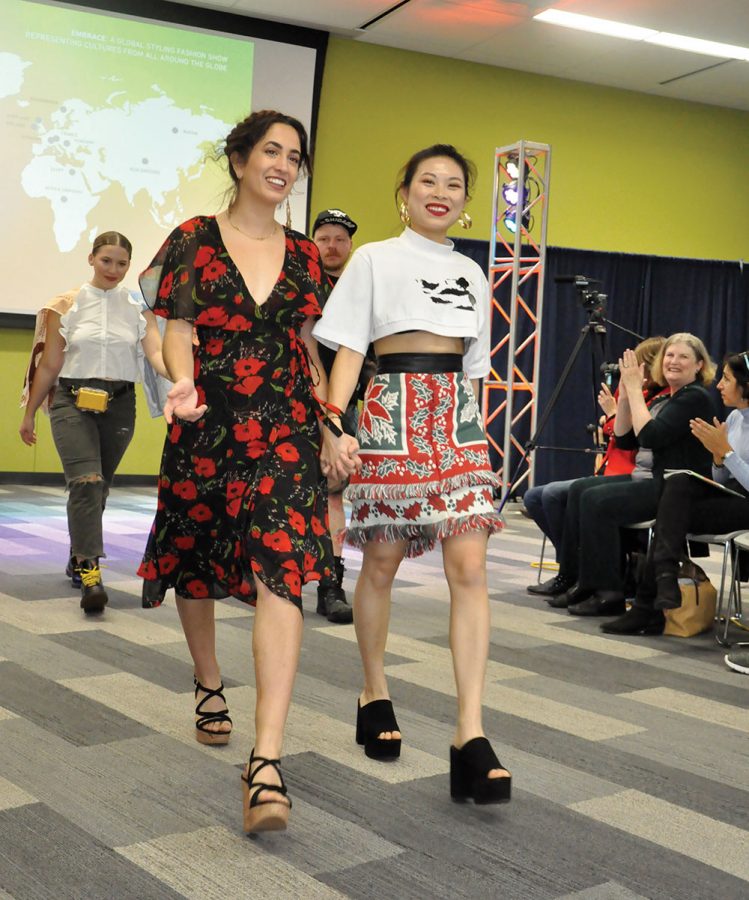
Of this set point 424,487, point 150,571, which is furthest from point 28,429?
point 424,487

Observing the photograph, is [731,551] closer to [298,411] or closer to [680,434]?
[680,434]

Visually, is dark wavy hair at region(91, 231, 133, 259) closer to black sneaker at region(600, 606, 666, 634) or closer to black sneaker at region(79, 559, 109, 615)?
black sneaker at region(79, 559, 109, 615)

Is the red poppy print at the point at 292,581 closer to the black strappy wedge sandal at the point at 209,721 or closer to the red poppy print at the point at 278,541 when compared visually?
the red poppy print at the point at 278,541

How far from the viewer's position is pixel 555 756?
277 cm

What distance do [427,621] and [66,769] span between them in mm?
2198

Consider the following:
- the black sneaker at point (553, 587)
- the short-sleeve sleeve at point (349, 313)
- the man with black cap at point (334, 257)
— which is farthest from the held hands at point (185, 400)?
the black sneaker at point (553, 587)

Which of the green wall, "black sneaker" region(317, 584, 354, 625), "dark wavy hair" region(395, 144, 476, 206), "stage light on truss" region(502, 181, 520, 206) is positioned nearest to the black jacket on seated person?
"black sneaker" region(317, 584, 354, 625)

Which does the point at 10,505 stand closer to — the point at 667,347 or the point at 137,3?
the point at 137,3

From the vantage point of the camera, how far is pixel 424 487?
2508mm

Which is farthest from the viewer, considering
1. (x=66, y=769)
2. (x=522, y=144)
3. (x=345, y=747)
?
(x=522, y=144)

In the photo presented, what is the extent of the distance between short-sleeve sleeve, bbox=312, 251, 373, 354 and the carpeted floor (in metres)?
0.95

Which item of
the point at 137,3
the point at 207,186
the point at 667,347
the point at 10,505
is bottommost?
the point at 10,505

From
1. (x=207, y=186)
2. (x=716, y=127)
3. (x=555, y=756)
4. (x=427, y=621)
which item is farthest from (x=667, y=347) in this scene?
(x=716, y=127)

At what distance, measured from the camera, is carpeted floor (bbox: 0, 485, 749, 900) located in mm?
1994
